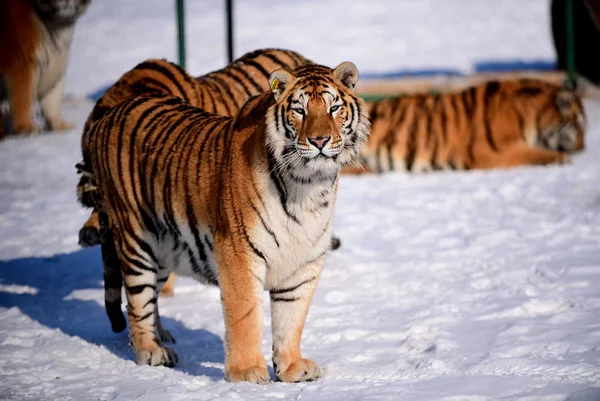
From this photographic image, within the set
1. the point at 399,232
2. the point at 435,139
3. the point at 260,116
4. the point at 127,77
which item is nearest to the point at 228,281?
the point at 260,116

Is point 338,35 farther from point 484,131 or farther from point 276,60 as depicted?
point 276,60

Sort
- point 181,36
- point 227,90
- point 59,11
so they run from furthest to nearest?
point 181,36 < point 59,11 < point 227,90

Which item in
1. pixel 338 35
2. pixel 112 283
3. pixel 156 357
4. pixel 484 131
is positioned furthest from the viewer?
pixel 338 35

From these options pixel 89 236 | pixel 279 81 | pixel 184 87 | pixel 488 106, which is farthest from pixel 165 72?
pixel 488 106

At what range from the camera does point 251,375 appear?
3.03 meters

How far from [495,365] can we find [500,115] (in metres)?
3.81

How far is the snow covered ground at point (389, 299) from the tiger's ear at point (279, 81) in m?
0.90

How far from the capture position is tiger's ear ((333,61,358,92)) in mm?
3033

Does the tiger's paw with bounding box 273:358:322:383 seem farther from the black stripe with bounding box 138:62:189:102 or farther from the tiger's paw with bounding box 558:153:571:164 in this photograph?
the tiger's paw with bounding box 558:153:571:164

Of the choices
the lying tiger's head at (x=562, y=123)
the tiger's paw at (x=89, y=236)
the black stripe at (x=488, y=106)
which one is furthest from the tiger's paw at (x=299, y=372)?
the lying tiger's head at (x=562, y=123)

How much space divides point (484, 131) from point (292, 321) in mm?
3931

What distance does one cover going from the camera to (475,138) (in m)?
6.79

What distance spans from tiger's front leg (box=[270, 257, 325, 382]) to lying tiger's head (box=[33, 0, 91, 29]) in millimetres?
4575

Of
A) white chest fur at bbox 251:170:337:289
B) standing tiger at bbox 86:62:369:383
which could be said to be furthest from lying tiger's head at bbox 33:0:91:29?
white chest fur at bbox 251:170:337:289
